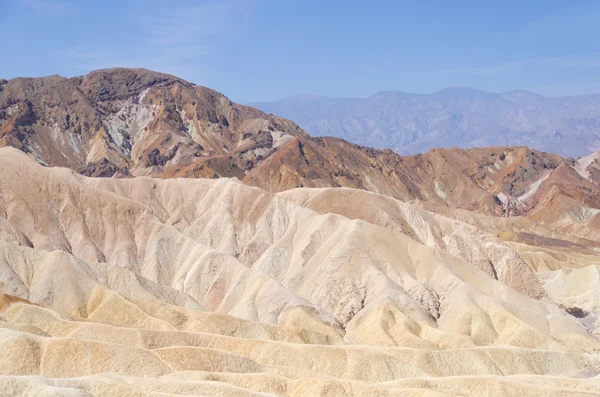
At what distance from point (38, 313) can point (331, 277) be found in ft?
145

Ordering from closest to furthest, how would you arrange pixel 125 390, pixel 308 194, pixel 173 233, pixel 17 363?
pixel 125 390
pixel 17 363
pixel 173 233
pixel 308 194

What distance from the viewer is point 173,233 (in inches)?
5079

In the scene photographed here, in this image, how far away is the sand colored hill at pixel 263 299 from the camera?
67250 mm

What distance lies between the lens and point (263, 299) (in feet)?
345

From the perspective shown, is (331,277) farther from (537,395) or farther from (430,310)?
(537,395)

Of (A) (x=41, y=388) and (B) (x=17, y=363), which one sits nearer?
(A) (x=41, y=388)

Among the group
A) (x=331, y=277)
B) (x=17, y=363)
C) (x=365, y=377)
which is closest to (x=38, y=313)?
(x=17, y=363)

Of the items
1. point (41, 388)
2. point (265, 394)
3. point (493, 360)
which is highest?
point (41, 388)

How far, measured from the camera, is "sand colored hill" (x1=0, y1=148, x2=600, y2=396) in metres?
67.2

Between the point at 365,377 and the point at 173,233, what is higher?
the point at 173,233

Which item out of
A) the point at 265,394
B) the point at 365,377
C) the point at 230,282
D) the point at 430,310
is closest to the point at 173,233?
the point at 230,282

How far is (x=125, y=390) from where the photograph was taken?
182ft

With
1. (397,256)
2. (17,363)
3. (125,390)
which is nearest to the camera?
(125,390)

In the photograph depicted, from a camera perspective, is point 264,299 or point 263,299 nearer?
point 264,299
